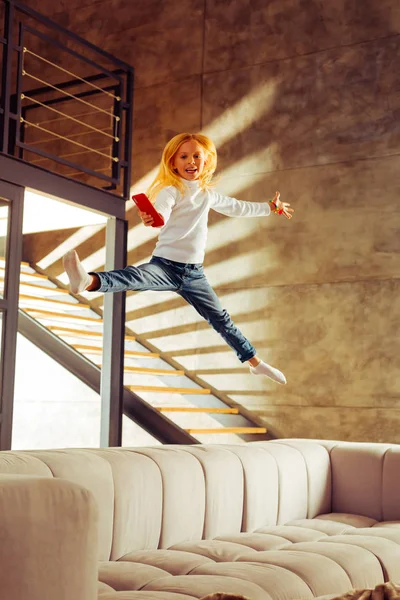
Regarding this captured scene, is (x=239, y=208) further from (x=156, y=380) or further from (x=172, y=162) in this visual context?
(x=156, y=380)

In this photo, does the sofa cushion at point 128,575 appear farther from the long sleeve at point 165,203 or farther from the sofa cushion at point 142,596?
the long sleeve at point 165,203

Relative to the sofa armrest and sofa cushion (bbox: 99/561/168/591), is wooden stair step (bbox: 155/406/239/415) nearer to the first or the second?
sofa cushion (bbox: 99/561/168/591)

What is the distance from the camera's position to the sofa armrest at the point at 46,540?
138cm

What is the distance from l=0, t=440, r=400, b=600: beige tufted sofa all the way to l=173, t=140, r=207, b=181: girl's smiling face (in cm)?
128

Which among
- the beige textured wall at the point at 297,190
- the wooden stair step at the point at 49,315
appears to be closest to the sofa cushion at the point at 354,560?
the beige textured wall at the point at 297,190

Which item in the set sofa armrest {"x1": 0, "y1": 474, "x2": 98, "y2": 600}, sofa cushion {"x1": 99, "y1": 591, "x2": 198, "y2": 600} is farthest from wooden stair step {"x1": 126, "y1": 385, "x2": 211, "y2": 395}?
sofa armrest {"x1": 0, "y1": 474, "x2": 98, "y2": 600}

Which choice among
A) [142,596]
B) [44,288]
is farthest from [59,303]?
[142,596]

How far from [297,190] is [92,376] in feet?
7.27

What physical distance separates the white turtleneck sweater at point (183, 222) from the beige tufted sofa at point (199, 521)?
926mm

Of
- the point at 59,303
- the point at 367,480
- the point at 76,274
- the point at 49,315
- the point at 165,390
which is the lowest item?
the point at 367,480

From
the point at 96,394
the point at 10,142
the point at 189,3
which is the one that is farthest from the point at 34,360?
the point at 189,3

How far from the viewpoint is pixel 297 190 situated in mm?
6379

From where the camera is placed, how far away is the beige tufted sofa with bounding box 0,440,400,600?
57.1 inches

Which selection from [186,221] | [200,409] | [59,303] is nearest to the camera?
[186,221]
